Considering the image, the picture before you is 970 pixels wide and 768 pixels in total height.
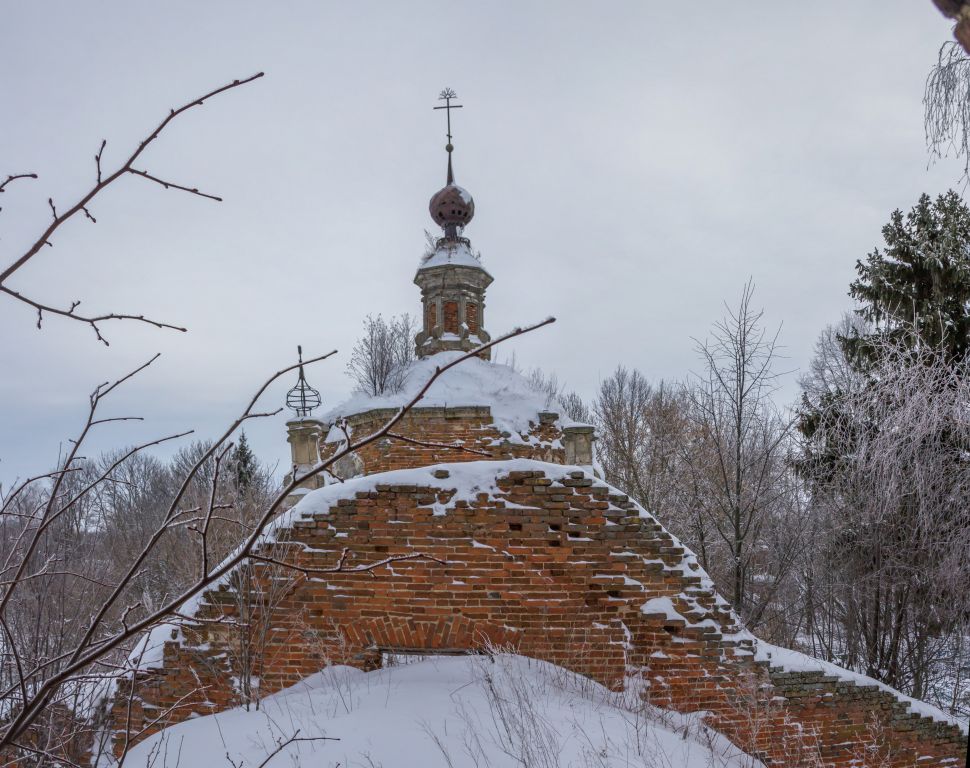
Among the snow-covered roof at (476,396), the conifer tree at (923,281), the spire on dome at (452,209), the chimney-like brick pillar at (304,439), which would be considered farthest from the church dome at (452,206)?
the conifer tree at (923,281)

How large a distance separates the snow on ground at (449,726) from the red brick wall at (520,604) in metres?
0.24

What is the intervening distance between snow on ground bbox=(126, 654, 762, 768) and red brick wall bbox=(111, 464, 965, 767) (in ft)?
0.79

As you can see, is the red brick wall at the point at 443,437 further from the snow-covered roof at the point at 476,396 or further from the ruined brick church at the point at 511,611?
the ruined brick church at the point at 511,611

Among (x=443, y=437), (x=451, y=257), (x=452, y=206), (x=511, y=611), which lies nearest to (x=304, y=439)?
(x=443, y=437)

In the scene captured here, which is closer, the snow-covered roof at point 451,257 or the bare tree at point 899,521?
the bare tree at point 899,521

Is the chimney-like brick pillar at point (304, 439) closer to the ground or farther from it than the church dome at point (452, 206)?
closer to the ground

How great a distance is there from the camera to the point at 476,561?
6.23m

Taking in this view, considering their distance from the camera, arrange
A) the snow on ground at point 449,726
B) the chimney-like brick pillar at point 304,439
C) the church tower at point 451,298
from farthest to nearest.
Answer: the church tower at point 451,298
the chimney-like brick pillar at point 304,439
the snow on ground at point 449,726

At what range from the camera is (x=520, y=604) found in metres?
6.16

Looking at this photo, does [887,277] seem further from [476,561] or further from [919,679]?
[476,561]

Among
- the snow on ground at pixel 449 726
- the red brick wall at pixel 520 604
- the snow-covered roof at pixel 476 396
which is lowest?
the snow on ground at pixel 449 726

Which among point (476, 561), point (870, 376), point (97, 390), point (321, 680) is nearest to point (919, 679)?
point (870, 376)

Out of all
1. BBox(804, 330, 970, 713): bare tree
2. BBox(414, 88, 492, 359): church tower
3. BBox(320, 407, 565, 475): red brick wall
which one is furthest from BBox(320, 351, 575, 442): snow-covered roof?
BBox(804, 330, 970, 713): bare tree

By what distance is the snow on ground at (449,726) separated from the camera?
4.29 metres
